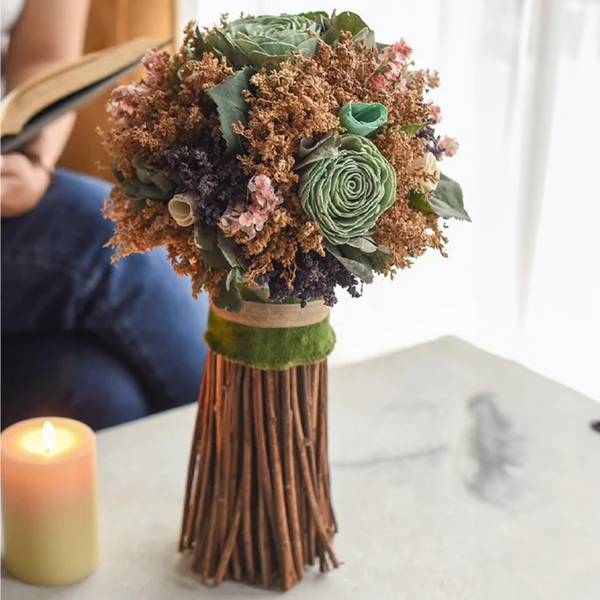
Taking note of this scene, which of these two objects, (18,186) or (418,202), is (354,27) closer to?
(418,202)

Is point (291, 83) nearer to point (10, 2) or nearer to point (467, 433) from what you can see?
point (467, 433)

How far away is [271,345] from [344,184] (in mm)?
185

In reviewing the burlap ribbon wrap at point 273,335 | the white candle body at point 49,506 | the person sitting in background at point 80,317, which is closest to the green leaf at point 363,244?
the burlap ribbon wrap at point 273,335

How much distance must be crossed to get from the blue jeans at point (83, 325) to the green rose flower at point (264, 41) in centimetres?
75

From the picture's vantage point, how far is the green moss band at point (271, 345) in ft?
2.36

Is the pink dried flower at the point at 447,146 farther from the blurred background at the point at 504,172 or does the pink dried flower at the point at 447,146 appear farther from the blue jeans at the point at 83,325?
the blurred background at the point at 504,172

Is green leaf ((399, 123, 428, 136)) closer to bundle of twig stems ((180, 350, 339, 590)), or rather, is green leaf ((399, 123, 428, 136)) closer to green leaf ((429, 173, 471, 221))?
green leaf ((429, 173, 471, 221))

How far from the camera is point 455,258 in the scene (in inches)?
83.4

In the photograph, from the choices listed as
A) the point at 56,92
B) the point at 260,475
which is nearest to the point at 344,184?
the point at 260,475

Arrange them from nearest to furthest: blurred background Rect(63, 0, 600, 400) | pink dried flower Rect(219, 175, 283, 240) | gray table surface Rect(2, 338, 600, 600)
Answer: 1. pink dried flower Rect(219, 175, 283, 240)
2. gray table surface Rect(2, 338, 600, 600)
3. blurred background Rect(63, 0, 600, 400)

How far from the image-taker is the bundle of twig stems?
740 mm

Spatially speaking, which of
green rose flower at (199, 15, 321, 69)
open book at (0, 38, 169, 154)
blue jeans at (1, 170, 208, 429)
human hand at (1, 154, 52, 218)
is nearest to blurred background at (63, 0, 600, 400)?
human hand at (1, 154, 52, 218)

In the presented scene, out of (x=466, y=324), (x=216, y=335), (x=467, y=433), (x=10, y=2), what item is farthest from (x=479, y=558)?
(x=466, y=324)

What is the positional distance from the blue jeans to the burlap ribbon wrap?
0.65m
